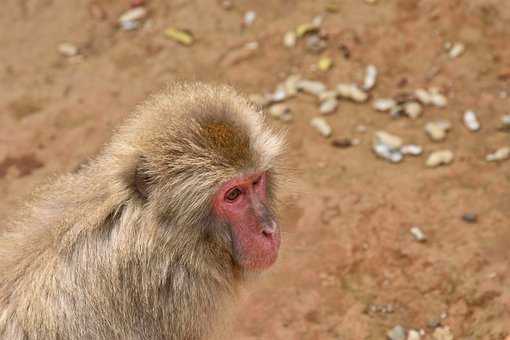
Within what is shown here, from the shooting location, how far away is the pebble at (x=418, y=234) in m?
5.84

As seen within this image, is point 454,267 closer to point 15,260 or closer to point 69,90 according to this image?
point 15,260

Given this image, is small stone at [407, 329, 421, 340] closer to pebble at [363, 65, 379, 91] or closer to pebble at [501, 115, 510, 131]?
pebble at [501, 115, 510, 131]

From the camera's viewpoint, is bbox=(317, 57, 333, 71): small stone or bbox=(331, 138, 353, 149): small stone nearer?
bbox=(331, 138, 353, 149): small stone

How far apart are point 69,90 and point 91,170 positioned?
3589 mm

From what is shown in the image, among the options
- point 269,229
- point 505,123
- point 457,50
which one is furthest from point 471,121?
point 269,229

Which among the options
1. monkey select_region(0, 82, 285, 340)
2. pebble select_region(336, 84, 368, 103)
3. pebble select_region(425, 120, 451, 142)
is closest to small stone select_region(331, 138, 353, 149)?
pebble select_region(336, 84, 368, 103)

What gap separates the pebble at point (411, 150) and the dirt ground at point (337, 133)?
0.05 metres

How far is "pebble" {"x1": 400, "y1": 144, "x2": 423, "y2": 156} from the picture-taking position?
6.47 m

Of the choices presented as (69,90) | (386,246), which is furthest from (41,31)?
(386,246)

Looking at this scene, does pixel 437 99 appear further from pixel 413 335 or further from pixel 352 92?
pixel 413 335

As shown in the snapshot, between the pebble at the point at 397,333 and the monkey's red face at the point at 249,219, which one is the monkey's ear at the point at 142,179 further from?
Result: the pebble at the point at 397,333

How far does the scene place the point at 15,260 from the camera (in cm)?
426

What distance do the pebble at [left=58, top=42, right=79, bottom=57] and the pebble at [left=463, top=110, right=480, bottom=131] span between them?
12.4 ft

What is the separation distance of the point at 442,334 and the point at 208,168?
218cm
